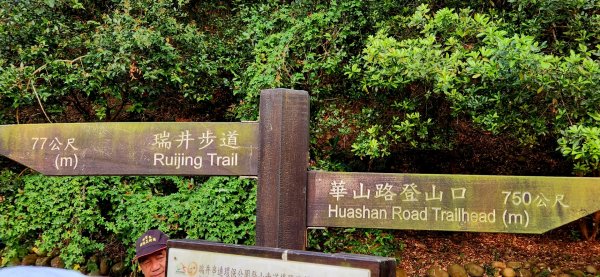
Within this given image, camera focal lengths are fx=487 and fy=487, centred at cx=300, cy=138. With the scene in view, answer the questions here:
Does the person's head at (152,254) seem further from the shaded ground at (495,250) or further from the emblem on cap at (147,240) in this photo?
the shaded ground at (495,250)

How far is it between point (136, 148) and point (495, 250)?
18.5 feet

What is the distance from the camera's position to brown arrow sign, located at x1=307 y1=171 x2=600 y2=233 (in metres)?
2.36

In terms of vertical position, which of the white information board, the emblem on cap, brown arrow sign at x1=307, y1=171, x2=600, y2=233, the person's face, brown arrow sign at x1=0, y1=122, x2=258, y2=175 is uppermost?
brown arrow sign at x1=0, y1=122, x2=258, y2=175

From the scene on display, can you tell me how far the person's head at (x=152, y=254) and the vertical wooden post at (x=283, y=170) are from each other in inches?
42.6

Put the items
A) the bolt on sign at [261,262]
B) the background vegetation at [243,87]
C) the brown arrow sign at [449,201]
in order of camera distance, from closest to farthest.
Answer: the bolt on sign at [261,262] < the brown arrow sign at [449,201] < the background vegetation at [243,87]

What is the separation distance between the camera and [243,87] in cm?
616

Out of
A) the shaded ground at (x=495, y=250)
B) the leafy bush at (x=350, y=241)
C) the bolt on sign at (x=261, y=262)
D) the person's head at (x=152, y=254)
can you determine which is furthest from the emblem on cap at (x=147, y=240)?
the shaded ground at (x=495, y=250)

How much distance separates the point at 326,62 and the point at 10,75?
3693 mm

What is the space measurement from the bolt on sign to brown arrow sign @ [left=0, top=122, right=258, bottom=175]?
1.46ft

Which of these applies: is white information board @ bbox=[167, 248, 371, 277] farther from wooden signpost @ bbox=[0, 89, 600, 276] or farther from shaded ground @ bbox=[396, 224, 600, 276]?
shaded ground @ bbox=[396, 224, 600, 276]

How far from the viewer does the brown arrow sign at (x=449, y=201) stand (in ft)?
7.75

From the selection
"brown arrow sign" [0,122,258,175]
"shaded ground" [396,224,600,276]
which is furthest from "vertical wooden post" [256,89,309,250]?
"shaded ground" [396,224,600,276]

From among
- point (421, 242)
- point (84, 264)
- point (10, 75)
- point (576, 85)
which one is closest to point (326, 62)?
point (576, 85)

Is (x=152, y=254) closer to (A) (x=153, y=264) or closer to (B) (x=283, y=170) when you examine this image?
(A) (x=153, y=264)
